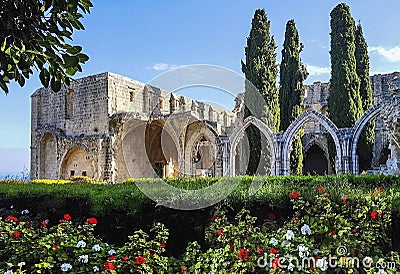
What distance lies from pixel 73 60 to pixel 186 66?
180 inches

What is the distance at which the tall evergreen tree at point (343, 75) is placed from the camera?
1750 cm

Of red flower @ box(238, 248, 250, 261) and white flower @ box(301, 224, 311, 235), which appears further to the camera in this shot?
white flower @ box(301, 224, 311, 235)

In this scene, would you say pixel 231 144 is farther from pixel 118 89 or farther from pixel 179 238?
pixel 179 238

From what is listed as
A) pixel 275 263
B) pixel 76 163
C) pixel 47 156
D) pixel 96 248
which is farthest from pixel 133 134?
pixel 275 263

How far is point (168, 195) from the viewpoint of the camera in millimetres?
5199

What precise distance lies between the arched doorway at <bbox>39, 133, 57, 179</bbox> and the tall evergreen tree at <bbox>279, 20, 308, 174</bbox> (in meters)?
13.6

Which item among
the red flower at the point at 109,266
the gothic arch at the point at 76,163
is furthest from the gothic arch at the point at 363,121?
the gothic arch at the point at 76,163

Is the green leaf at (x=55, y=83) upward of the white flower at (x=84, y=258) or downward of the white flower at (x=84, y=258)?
upward

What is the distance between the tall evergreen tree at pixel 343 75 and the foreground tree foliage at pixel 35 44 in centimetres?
1641

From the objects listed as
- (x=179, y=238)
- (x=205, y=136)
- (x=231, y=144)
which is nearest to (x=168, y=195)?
(x=179, y=238)

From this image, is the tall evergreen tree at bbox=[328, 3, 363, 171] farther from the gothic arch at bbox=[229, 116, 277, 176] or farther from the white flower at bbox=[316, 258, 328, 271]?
the white flower at bbox=[316, 258, 328, 271]

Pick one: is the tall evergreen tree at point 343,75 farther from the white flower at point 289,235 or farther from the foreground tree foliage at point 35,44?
the foreground tree foliage at point 35,44

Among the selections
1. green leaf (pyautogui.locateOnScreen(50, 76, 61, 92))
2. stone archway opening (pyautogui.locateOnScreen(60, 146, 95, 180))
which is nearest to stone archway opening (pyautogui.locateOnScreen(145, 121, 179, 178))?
stone archway opening (pyautogui.locateOnScreen(60, 146, 95, 180))

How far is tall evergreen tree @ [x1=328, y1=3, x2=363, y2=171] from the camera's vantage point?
17500 mm
